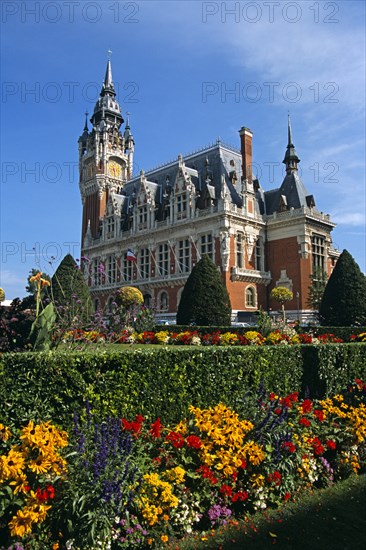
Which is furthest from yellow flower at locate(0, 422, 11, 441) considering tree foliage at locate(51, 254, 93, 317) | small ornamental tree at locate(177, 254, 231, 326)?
small ornamental tree at locate(177, 254, 231, 326)

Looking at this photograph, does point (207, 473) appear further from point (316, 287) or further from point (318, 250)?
point (318, 250)

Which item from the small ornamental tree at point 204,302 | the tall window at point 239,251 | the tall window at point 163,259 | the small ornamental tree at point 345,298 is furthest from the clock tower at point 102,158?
the small ornamental tree at point 345,298

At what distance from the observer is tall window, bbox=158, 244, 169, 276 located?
44.6 metres

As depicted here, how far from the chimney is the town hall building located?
0.32 ft

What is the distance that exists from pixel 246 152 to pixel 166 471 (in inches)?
1610

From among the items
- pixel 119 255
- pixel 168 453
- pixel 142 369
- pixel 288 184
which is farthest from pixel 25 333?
pixel 119 255

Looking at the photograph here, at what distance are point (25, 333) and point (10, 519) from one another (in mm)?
9062

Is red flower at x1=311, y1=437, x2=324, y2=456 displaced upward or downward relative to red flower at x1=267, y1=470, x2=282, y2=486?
upward

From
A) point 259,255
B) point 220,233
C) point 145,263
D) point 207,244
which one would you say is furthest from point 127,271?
point 259,255

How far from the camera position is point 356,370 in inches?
394

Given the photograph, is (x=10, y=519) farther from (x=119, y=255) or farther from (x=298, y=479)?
(x=119, y=255)

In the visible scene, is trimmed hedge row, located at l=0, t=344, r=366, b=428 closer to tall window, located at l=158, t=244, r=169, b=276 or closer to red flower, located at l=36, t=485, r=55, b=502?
red flower, located at l=36, t=485, r=55, b=502

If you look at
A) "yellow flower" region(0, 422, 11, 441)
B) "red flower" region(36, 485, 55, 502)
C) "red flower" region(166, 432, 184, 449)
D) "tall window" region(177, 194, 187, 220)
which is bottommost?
"red flower" region(36, 485, 55, 502)

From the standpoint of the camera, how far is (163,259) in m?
45.0
